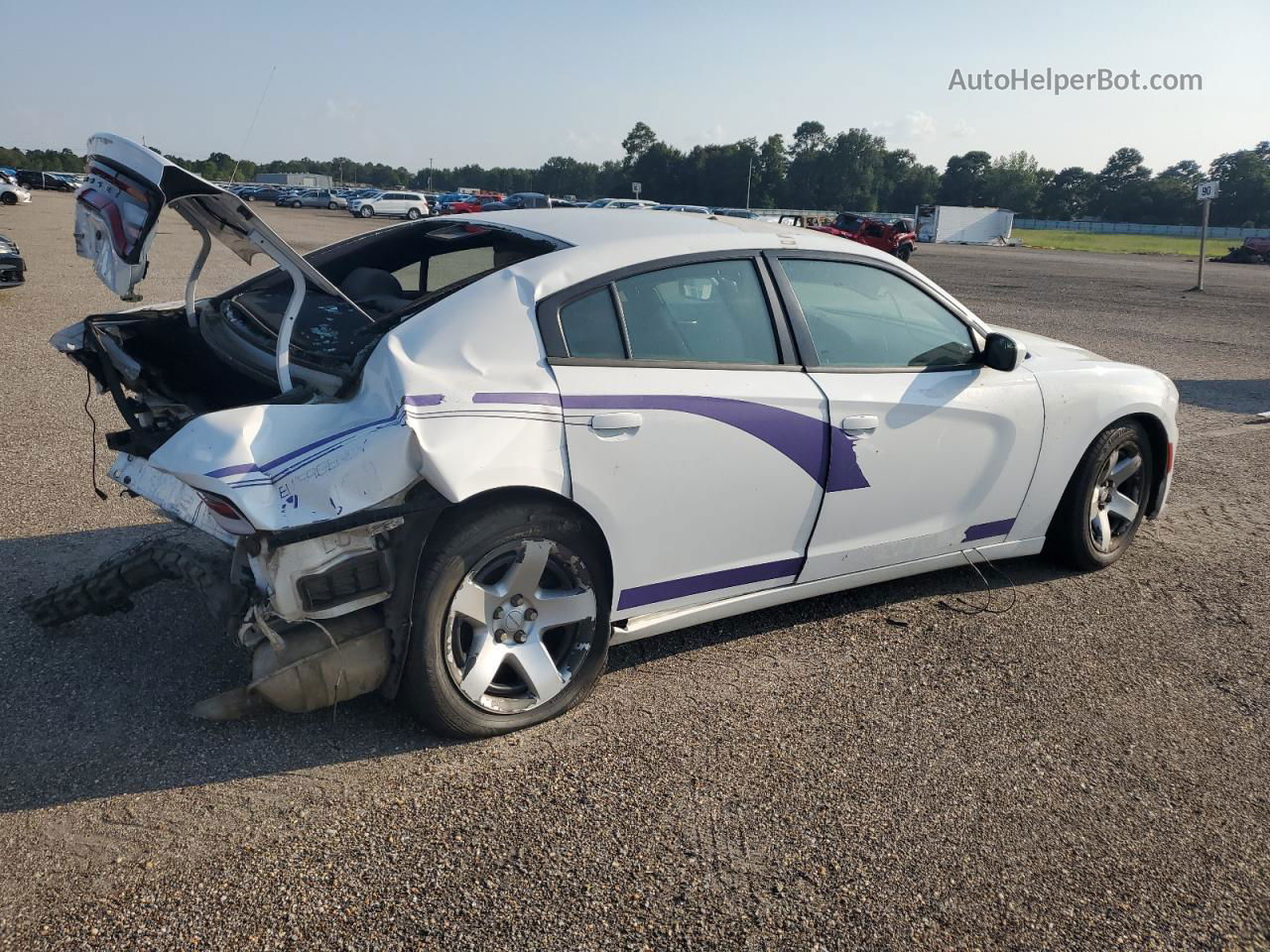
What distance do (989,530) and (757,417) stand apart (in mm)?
1509

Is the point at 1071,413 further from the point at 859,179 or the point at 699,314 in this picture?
the point at 859,179

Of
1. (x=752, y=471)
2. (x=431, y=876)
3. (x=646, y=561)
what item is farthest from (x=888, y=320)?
(x=431, y=876)

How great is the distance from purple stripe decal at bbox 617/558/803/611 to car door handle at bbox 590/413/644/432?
575 mm

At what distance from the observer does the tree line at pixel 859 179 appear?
10669cm

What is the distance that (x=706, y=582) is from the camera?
3564mm

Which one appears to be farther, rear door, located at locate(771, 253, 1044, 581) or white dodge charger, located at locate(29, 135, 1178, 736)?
rear door, located at locate(771, 253, 1044, 581)

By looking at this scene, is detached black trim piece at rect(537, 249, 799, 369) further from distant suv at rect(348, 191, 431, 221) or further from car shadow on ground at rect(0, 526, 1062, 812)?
distant suv at rect(348, 191, 431, 221)

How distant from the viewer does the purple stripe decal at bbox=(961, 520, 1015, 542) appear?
4289 millimetres

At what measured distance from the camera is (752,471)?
3475 mm

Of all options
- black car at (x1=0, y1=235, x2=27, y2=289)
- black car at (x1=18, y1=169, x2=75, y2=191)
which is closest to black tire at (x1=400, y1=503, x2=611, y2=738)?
black car at (x1=0, y1=235, x2=27, y2=289)

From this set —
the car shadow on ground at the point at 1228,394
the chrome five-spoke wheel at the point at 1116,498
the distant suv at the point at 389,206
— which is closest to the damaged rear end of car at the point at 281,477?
the chrome five-spoke wheel at the point at 1116,498

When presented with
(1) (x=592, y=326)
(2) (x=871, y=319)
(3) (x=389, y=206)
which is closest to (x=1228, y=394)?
(2) (x=871, y=319)

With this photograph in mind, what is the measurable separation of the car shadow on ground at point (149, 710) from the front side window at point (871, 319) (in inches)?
44.8

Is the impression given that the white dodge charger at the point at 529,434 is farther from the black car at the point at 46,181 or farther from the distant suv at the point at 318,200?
the black car at the point at 46,181
